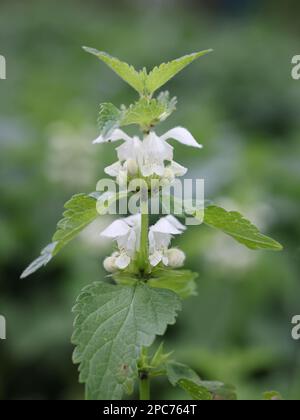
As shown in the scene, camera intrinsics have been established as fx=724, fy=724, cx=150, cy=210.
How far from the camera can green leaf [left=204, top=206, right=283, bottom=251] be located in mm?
1099

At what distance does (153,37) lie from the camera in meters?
9.99

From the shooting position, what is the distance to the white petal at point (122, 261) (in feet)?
3.73

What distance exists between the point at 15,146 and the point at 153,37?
578 centimetres

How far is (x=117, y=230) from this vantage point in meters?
1.15

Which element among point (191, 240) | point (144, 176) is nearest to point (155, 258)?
point (144, 176)

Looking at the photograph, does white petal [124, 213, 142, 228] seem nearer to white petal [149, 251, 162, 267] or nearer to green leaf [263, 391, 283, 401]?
white petal [149, 251, 162, 267]

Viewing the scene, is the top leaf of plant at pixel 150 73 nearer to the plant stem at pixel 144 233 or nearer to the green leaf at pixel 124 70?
the green leaf at pixel 124 70

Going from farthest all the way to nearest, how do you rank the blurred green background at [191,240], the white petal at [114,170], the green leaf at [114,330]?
the blurred green background at [191,240], the white petal at [114,170], the green leaf at [114,330]

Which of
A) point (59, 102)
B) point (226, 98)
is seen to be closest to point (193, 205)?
point (59, 102)

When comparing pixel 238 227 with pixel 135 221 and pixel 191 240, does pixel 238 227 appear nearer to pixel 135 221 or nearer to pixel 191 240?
pixel 135 221

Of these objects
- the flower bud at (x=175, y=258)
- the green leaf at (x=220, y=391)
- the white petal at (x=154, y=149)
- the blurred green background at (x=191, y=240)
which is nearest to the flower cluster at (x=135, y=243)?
the flower bud at (x=175, y=258)

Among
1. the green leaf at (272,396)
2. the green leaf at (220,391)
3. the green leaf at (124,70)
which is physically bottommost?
the green leaf at (272,396)

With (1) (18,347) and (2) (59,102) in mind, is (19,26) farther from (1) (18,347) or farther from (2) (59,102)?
(1) (18,347)

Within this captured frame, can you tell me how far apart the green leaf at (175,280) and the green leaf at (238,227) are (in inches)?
4.5
